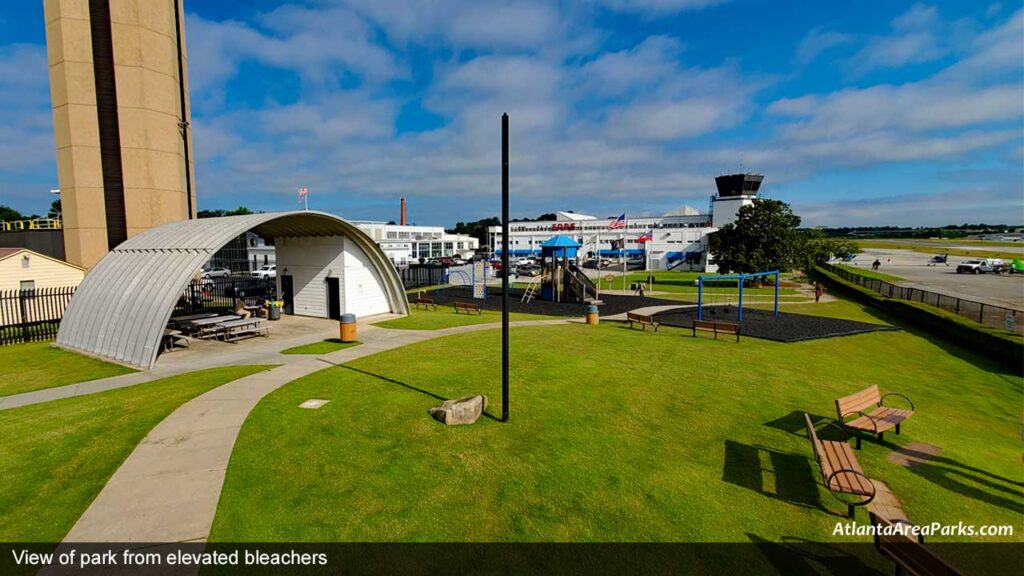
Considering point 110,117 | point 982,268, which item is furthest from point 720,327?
point 982,268

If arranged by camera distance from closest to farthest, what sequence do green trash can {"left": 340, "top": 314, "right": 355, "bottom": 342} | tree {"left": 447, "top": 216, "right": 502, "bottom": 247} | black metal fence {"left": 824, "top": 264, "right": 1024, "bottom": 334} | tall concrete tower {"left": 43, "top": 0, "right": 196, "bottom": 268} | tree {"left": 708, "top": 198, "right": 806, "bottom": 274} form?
green trash can {"left": 340, "top": 314, "right": 355, "bottom": 342} < black metal fence {"left": 824, "top": 264, "right": 1024, "bottom": 334} < tall concrete tower {"left": 43, "top": 0, "right": 196, "bottom": 268} < tree {"left": 708, "top": 198, "right": 806, "bottom": 274} < tree {"left": 447, "top": 216, "right": 502, "bottom": 247}

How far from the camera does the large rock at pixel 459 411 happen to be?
9367mm

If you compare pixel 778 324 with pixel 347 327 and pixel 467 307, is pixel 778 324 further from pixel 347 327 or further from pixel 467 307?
pixel 347 327

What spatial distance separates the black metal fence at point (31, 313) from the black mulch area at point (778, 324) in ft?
94.0

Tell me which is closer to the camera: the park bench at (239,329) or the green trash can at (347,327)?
the green trash can at (347,327)

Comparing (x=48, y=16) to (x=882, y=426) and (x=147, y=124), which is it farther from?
(x=882, y=426)

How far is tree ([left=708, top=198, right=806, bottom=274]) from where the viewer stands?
43.0 meters

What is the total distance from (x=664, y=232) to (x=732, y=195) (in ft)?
64.8

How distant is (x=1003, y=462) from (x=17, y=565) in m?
15.0

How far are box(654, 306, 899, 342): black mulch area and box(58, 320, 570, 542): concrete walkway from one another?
19675mm

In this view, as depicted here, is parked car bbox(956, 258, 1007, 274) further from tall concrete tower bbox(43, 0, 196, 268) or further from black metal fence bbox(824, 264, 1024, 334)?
tall concrete tower bbox(43, 0, 196, 268)

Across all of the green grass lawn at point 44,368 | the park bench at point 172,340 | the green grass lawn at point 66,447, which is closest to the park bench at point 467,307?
the park bench at point 172,340

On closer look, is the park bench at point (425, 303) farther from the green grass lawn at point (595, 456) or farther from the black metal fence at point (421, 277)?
the green grass lawn at point (595, 456)

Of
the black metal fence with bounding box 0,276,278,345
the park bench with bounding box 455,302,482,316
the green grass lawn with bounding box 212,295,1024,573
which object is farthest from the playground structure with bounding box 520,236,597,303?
the green grass lawn with bounding box 212,295,1024,573
